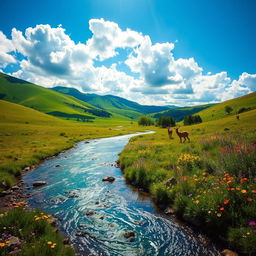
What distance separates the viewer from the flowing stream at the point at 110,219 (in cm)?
705

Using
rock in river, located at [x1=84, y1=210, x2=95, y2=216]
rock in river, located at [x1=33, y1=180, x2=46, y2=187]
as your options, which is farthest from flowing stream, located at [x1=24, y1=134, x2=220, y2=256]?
rock in river, located at [x1=33, y1=180, x2=46, y2=187]

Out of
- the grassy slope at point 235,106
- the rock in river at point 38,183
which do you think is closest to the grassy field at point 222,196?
the rock in river at point 38,183

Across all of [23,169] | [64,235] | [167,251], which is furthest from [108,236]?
[23,169]

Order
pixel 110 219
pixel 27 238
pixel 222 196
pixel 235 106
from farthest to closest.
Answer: pixel 235 106 → pixel 110 219 → pixel 222 196 → pixel 27 238

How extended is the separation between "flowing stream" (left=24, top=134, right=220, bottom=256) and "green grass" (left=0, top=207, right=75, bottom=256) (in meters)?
1.47

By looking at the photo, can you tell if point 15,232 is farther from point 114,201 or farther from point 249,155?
point 249,155

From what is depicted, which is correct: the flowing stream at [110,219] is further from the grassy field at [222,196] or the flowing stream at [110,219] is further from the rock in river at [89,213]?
the grassy field at [222,196]

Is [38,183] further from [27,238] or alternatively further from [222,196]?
[222,196]

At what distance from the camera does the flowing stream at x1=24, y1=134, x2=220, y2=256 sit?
23.1 feet

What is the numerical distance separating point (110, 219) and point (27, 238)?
177 inches

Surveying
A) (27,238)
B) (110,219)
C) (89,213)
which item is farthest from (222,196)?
(27,238)

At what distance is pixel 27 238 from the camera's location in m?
5.96

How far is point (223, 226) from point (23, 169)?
21569 mm

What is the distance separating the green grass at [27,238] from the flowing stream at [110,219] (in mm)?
1468
